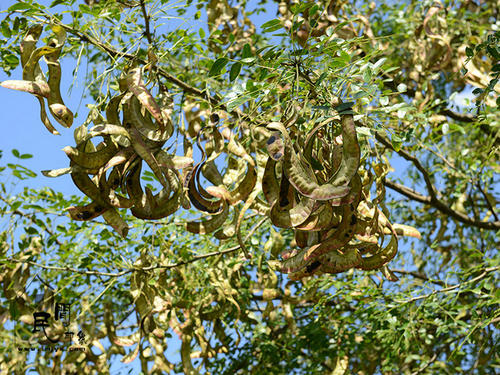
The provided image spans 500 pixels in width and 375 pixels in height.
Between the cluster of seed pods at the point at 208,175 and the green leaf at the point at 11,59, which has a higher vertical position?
the green leaf at the point at 11,59

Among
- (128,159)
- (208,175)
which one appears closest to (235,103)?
(208,175)

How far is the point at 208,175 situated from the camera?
5.24 ft

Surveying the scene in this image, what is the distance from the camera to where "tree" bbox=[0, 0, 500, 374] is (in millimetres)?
1492

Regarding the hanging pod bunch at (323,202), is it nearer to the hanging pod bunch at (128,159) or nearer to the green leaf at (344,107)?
the green leaf at (344,107)

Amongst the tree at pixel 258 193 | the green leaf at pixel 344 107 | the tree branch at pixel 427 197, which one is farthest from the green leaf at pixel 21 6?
the tree branch at pixel 427 197

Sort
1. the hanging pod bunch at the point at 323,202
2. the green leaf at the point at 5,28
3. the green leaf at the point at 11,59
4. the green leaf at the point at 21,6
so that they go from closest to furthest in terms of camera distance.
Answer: the hanging pod bunch at the point at 323,202 → the green leaf at the point at 21,6 → the green leaf at the point at 5,28 → the green leaf at the point at 11,59

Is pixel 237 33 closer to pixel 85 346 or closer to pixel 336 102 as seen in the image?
pixel 85 346

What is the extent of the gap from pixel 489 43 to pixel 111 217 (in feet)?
3.69

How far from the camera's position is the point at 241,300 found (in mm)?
3516

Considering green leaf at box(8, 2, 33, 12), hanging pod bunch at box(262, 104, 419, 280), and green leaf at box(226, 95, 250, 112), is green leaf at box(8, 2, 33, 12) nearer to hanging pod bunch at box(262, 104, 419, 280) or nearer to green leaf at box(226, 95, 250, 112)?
green leaf at box(226, 95, 250, 112)

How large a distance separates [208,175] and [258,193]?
0.13 meters

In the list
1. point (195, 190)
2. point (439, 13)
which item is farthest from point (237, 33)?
point (195, 190)

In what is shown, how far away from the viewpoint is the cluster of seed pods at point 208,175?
139cm

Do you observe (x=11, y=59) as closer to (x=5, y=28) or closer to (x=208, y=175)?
(x=5, y=28)
